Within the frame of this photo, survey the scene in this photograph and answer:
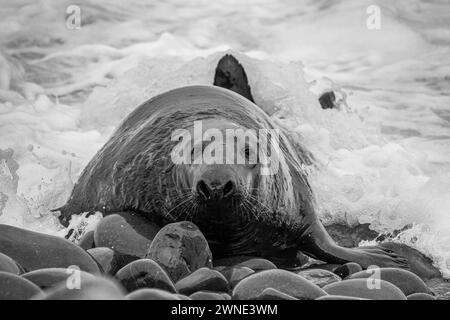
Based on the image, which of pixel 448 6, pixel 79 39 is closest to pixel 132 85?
pixel 79 39

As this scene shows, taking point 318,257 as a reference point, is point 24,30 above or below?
above

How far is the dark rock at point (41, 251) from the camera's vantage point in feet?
18.9

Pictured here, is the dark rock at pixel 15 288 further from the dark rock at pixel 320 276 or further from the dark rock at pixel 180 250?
the dark rock at pixel 320 276

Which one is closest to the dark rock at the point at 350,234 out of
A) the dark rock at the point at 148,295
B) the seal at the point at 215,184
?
the seal at the point at 215,184

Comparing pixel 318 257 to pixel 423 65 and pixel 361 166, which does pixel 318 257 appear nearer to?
pixel 361 166

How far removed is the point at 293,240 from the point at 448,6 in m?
16.6

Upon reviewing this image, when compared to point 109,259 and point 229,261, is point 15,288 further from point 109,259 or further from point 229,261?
point 229,261

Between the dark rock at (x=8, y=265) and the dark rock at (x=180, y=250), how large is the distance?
1.17 meters

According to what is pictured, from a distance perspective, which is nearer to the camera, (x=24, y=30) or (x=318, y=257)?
(x=318, y=257)

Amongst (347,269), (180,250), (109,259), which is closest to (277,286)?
(180,250)

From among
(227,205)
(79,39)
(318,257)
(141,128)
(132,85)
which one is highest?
(79,39)

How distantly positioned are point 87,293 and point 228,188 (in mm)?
2253

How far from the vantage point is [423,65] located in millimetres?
20359

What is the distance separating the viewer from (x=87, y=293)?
176 inches
